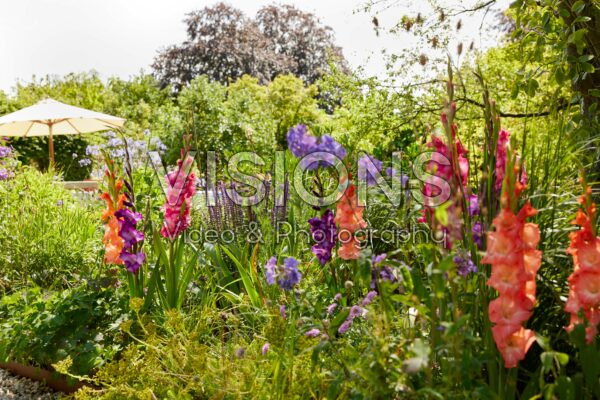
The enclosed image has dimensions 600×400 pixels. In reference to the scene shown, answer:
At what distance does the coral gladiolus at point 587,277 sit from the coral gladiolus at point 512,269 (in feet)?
0.36

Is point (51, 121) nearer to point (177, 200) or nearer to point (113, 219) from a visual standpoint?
point (113, 219)

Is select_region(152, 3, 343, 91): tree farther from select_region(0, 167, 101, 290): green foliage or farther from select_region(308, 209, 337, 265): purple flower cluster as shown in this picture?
select_region(308, 209, 337, 265): purple flower cluster

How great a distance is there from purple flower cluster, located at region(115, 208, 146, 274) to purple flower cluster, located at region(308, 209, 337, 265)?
3.16 ft

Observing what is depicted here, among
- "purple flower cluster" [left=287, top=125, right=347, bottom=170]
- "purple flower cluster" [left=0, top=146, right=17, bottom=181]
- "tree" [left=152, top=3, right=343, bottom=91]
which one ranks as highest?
"tree" [left=152, top=3, right=343, bottom=91]

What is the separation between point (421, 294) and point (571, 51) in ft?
7.58

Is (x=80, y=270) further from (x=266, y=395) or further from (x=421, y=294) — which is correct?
(x=421, y=294)

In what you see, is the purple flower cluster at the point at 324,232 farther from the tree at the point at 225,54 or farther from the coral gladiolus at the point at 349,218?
the tree at the point at 225,54

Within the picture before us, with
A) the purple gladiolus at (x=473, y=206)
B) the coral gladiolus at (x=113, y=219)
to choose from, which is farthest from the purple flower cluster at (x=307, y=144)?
the coral gladiolus at (x=113, y=219)

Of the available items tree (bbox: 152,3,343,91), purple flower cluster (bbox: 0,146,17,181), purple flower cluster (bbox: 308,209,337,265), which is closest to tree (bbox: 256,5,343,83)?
tree (bbox: 152,3,343,91)

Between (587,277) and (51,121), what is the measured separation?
10955 mm

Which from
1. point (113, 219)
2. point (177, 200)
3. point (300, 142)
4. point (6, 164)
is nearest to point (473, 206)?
point (300, 142)

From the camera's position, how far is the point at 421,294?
1666mm

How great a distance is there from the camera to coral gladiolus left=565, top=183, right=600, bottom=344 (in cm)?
140

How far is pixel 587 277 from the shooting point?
1406 mm
